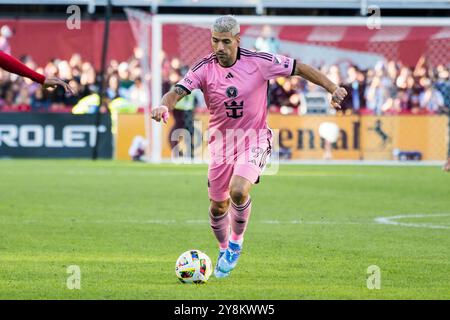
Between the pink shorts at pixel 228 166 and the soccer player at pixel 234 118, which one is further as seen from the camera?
the pink shorts at pixel 228 166

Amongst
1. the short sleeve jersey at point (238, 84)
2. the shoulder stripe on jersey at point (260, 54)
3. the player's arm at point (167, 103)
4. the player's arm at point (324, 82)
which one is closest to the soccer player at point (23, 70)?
the player's arm at point (167, 103)

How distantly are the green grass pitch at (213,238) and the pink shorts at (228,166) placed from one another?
0.68 metres

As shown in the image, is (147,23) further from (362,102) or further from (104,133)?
(362,102)

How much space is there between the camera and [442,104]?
102 ft

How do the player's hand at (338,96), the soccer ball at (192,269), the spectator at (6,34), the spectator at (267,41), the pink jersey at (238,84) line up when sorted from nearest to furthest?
the soccer ball at (192,269)
the player's hand at (338,96)
the pink jersey at (238,84)
the spectator at (267,41)
the spectator at (6,34)

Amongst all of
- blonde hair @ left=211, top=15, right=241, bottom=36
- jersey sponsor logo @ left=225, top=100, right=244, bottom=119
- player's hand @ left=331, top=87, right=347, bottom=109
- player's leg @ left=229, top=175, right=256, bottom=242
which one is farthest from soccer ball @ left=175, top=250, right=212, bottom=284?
blonde hair @ left=211, top=15, right=241, bottom=36

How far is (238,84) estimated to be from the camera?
1028 centimetres

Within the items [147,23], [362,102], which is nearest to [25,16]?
[147,23]

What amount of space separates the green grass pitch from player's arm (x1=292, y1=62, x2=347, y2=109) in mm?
1408

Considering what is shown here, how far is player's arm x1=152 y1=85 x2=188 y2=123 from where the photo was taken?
9445mm

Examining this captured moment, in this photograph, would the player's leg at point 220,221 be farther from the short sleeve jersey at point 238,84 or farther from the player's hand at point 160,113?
the player's hand at point 160,113

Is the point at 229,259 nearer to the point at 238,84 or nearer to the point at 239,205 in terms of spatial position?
the point at 239,205

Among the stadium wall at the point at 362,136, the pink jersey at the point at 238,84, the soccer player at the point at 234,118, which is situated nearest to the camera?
the soccer player at the point at 234,118

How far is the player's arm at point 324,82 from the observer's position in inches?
387
